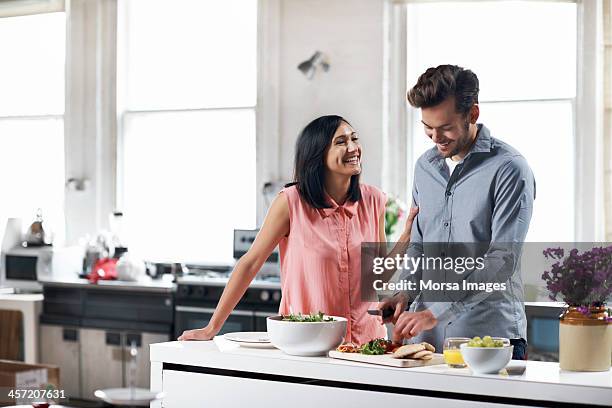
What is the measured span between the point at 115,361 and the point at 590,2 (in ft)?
12.2

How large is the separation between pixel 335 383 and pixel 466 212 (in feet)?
2.44

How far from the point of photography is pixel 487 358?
2.28 meters

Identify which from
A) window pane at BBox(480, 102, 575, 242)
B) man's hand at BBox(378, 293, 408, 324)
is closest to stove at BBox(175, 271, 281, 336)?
window pane at BBox(480, 102, 575, 242)

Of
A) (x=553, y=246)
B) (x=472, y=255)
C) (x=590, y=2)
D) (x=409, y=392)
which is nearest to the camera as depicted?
(x=409, y=392)

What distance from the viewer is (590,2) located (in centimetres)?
535

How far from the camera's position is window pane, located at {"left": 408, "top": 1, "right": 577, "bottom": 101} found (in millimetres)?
5543

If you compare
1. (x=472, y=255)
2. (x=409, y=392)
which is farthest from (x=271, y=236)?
(x=409, y=392)

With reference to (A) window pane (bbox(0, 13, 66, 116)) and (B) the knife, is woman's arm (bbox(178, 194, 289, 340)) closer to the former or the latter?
(B) the knife

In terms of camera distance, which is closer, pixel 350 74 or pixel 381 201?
pixel 381 201

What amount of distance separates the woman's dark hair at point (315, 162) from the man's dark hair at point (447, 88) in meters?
0.30

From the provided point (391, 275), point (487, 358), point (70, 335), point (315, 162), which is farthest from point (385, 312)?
point (70, 335)

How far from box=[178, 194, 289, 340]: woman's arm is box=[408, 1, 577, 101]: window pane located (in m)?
2.96

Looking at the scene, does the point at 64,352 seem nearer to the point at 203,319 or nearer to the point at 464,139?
the point at 203,319

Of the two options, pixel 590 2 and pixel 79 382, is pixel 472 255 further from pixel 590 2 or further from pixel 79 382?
pixel 79 382
